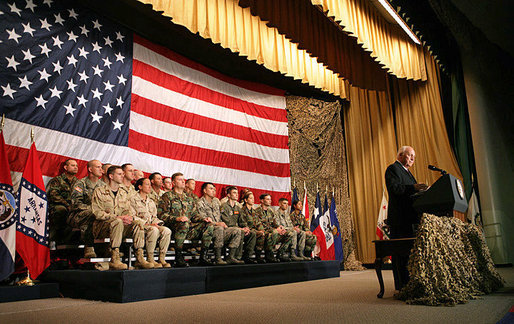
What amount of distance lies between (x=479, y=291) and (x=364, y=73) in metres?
5.15

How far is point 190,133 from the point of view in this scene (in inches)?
264

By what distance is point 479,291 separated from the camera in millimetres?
2797

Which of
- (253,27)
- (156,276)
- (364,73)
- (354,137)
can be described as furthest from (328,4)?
(354,137)

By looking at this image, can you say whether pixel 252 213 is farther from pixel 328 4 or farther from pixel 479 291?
pixel 479 291

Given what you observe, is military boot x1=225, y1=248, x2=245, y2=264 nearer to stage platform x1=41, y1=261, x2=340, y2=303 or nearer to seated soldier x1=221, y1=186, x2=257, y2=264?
seated soldier x1=221, y1=186, x2=257, y2=264

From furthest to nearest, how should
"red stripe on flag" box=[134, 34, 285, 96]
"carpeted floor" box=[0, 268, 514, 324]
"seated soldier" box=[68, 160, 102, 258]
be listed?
"red stripe on flag" box=[134, 34, 285, 96], "seated soldier" box=[68, 160, 102, 258], "carpeted floor" box=[0, 268, 514, 324]

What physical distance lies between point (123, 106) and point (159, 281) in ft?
10.2

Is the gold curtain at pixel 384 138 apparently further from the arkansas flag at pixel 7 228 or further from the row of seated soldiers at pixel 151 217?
the arkansas flag at pixel 7 228

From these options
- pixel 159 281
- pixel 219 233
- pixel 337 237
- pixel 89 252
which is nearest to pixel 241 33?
pixel 219 233

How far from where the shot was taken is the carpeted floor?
6.85ft

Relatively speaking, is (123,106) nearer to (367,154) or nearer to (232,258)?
(232,258)

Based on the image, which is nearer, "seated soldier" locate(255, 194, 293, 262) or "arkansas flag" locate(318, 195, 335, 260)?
"seated soldier" locate(255, 194, 293, 262)

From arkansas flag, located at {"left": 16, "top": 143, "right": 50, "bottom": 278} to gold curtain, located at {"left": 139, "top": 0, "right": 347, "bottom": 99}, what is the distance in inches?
88.4

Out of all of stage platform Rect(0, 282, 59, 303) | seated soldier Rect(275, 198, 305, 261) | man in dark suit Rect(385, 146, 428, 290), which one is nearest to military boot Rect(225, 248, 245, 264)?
seated soldier Rect(275, 198, 305, 261)
